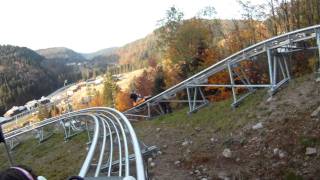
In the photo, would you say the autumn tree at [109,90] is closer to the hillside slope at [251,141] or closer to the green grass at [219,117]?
the green grass at [219,117]

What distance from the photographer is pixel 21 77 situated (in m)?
151

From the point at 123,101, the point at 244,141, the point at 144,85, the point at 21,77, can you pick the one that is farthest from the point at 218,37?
the point at 21,77

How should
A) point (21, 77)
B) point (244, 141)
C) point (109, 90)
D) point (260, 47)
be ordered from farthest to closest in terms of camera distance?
1. point (21, 77)
2. point (109, 90)
3. point (260, 47)
4. point (244, 141)

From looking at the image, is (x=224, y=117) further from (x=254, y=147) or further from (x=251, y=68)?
(x=251, y=68)

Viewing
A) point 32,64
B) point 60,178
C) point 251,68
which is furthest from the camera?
point 32,64

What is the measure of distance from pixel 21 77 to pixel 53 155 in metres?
134

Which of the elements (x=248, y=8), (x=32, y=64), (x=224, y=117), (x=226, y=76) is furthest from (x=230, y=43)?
(x=32, y=64)

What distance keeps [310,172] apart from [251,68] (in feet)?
87.5

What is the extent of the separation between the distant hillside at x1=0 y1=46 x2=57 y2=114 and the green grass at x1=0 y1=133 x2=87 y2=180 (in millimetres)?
102972

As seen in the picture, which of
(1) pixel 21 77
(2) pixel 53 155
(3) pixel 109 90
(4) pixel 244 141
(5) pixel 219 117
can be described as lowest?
(3) pixel 109 90

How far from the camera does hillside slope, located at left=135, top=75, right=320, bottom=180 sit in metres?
11.6

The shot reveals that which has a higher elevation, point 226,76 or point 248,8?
point 248,8

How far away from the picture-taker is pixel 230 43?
48344mm

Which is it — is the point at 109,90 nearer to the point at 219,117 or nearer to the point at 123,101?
the point at 123,101
